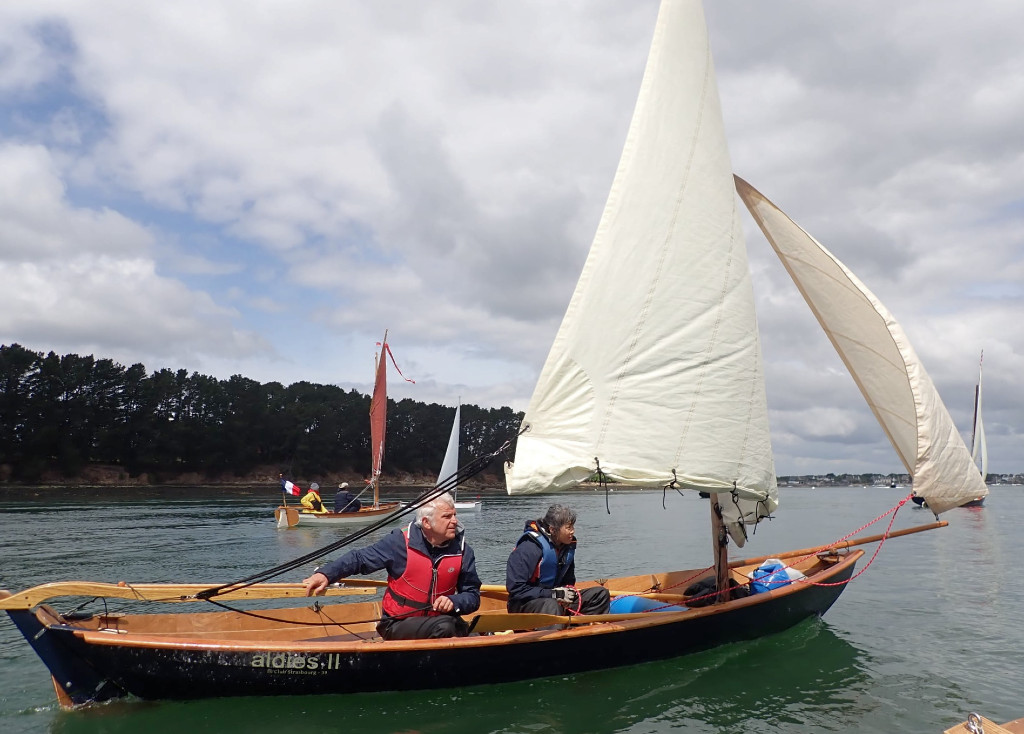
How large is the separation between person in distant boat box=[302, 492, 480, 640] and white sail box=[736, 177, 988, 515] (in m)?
5.96

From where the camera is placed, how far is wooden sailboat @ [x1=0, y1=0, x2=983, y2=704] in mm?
6441

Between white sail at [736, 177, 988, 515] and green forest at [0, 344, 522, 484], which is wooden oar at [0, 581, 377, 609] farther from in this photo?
green forest at [0, 344, 522, 484]

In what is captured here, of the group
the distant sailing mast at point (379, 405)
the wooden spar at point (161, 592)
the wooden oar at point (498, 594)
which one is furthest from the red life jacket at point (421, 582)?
the distant sailing mast at point (379, 405)

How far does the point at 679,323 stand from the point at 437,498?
3.35 metres

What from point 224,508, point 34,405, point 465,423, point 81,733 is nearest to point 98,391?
point 34,405

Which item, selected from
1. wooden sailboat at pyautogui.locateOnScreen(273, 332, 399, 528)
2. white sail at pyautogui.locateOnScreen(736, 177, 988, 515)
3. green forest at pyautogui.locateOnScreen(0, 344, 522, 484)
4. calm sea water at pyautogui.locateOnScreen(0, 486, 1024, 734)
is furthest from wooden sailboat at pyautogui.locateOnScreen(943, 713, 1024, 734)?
green forest at pyautogui.locateOnScreen(0, 344, 522, 484)

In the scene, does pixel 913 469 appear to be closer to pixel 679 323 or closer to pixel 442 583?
pixel 679 323

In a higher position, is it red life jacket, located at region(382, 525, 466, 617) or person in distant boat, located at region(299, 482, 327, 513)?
red life jacket, located at region(382, 525, 466, 617)

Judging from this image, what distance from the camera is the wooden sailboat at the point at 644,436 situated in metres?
6.44

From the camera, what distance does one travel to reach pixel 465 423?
9906 centimetres

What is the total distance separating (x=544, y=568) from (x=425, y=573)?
1546 mm

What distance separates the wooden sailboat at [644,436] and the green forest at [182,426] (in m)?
32.7

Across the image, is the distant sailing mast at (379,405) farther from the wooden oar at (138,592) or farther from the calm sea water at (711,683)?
the wooden oar at (138,592)

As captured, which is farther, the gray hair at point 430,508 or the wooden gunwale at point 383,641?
the gray hair at point 430,508
